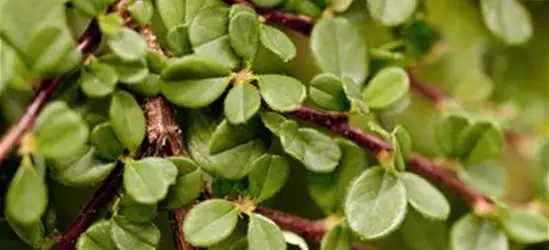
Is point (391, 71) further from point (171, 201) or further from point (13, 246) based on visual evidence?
point (13, 246)

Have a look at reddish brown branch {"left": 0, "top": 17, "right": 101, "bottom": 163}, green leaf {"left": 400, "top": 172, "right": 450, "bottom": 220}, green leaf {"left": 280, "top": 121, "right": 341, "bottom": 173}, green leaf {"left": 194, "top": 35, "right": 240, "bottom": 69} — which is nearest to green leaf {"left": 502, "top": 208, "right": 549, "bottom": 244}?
green leaf {"left": 400, "top": 172, "right": 450, "bottom": 220}

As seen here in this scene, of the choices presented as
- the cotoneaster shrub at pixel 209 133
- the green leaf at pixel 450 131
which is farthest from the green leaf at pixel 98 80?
the green leaf at pixel 450 131

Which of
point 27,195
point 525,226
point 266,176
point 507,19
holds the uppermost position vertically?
point 27,195

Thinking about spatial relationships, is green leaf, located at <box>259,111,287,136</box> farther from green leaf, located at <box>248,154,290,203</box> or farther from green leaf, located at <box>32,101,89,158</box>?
green leaf, located at <box>32,101,89,158</box>

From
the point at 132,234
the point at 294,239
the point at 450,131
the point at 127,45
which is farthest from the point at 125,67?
the point at 450,131

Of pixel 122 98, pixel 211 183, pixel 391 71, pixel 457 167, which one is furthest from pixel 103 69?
pixel 457 167

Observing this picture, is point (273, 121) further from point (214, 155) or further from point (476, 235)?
point (476, 235)

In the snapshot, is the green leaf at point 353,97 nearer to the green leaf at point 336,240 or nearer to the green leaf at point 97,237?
the green leaf at point 336,240
